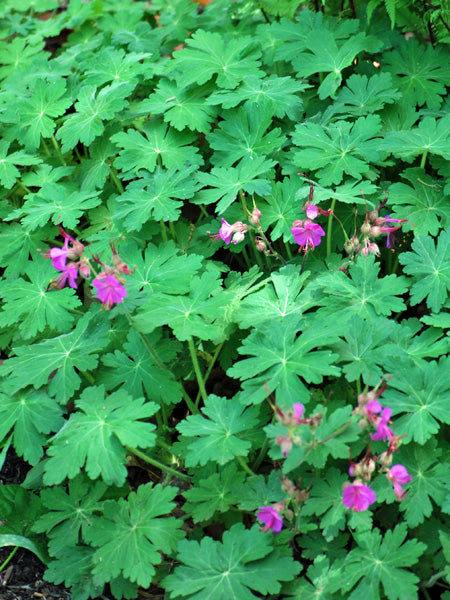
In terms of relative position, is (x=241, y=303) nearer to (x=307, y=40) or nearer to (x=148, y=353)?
(x=148, y=353)

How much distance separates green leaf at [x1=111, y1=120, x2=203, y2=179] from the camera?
3205 mm

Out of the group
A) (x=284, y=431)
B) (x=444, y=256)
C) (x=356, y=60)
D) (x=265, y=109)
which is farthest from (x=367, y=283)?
(x=356, y=60)

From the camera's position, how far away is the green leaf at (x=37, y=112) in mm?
3510

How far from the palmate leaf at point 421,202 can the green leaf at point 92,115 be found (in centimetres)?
144

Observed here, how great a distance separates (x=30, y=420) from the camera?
8.50 feet

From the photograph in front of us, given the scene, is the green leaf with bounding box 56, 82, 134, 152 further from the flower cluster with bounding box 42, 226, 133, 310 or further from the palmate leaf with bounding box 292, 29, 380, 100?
the flower cluster with bounding box 42, 226, 133, 310

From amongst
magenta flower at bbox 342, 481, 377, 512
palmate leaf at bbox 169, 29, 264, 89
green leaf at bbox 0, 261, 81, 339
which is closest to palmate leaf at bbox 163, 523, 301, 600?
magenta flower at bbox 342, 481, 377, 512

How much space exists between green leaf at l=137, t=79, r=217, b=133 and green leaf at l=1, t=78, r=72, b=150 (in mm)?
459

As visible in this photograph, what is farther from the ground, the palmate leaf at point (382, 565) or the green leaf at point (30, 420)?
the green leaf at point (30, 420)

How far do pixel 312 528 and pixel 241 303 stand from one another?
36.2 inches

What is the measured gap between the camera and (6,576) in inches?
101

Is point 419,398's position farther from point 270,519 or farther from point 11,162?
point 11,162

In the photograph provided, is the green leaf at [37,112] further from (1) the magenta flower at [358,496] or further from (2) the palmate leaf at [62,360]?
(1) the magenta flower at [358,496]

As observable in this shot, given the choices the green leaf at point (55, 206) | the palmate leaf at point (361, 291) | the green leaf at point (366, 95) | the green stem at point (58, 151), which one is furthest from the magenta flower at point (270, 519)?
the green stem at point (58, 151)
